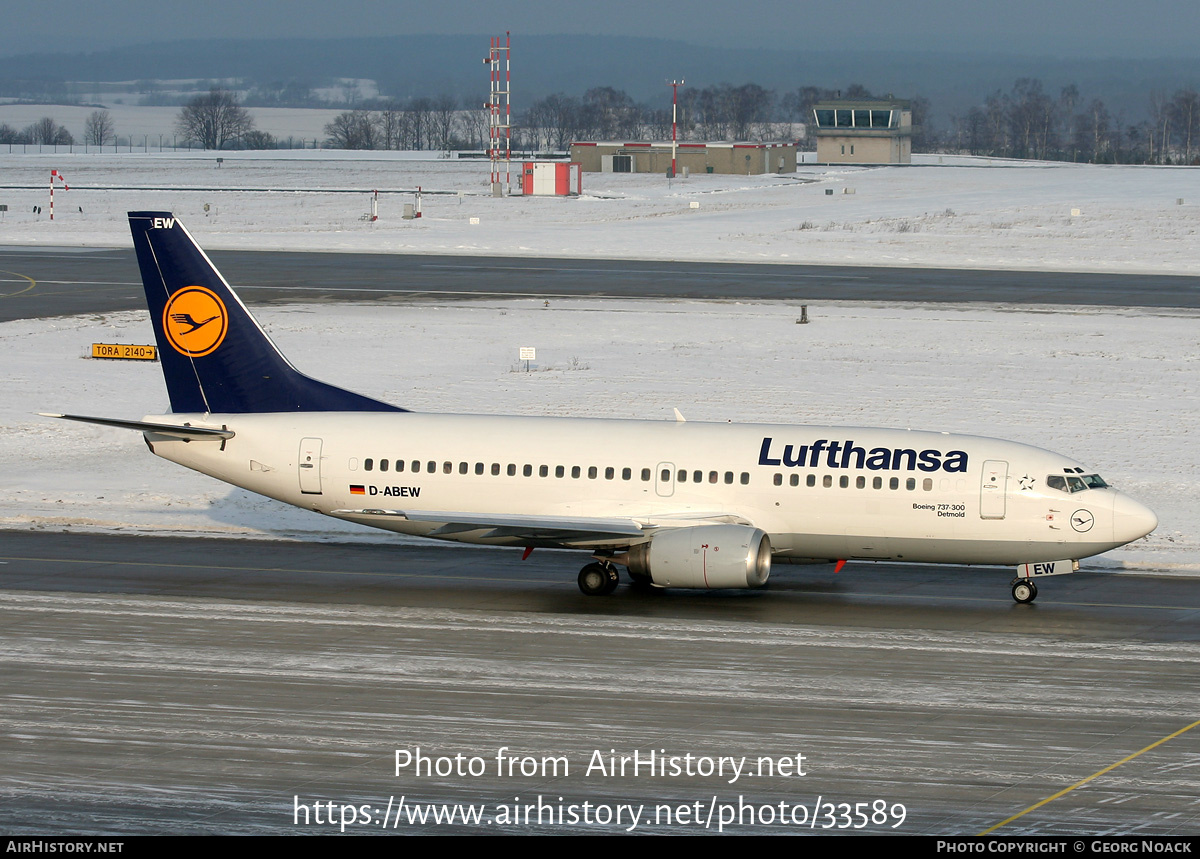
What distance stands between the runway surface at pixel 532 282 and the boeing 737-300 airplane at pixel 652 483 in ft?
130

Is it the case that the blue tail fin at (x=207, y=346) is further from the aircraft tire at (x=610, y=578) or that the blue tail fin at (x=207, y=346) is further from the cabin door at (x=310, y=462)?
the aircraft tire at (x=610, y=578)

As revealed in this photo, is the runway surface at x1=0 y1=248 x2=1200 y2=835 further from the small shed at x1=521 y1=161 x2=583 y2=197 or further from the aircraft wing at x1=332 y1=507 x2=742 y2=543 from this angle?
the small shed at x1=521 y1=161 x2=583 y2=197

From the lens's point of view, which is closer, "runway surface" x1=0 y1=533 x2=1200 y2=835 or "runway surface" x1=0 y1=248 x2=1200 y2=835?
"runway surface" x1=0 y1=248 x2=1200 y2=835

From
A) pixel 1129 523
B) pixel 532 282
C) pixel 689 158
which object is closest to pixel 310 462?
pixel 1129 523

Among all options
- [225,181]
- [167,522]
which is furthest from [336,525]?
[225,181]

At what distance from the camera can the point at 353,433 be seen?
1284 inches

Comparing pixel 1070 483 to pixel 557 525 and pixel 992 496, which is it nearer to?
pixel 992 496

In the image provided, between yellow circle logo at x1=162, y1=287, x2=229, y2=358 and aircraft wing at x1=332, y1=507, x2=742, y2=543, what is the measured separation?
6.10 metres

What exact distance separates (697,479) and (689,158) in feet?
544

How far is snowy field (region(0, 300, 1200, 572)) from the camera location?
4016cm

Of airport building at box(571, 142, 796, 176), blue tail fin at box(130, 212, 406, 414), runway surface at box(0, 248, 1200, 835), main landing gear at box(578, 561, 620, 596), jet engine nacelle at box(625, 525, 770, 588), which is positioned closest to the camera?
runway surface at box(0, 248, 1200, 835)

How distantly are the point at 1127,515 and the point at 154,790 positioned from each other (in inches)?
→ 779

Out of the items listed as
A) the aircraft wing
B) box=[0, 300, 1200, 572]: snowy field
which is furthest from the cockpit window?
the aircraft wing

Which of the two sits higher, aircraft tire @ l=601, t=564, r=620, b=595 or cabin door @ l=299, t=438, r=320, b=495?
cabin door @ l=299, t=438, r=320, b=495
